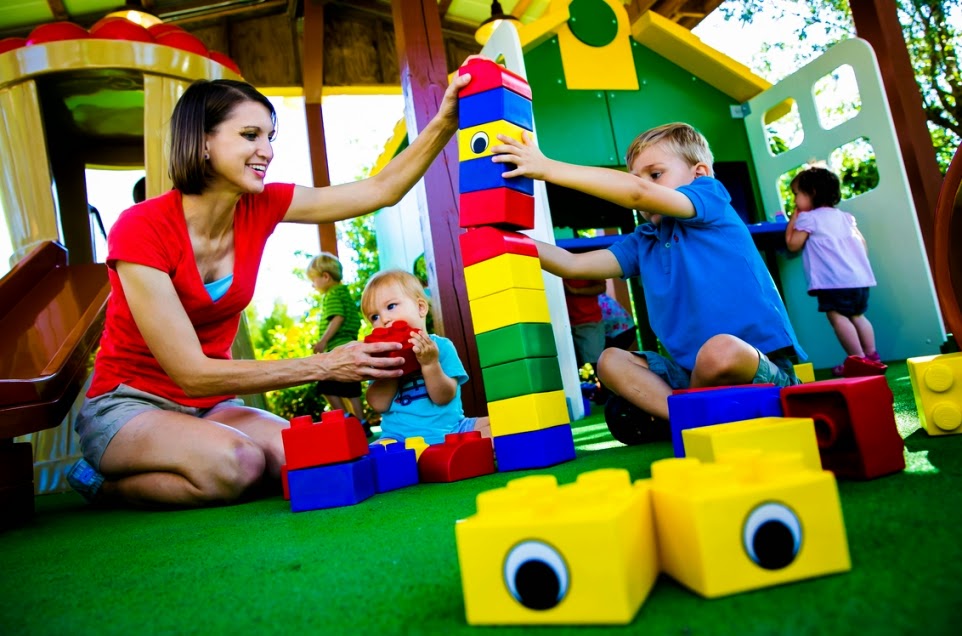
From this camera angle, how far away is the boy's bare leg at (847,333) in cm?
352

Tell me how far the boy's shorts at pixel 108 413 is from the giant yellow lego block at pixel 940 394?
186 cm

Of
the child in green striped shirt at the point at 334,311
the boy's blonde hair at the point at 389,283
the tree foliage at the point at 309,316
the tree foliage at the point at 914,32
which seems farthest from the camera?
the tree foliage at the point at 309,316

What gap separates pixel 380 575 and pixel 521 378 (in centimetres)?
81

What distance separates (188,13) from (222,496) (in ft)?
18.3

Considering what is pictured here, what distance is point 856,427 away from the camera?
103 centimetres

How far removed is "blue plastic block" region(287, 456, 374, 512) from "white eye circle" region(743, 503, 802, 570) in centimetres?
Answer: 104

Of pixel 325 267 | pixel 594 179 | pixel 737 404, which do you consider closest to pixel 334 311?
pixel 325 267

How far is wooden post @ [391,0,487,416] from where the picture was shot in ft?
9.61

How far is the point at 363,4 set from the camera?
6.58 m

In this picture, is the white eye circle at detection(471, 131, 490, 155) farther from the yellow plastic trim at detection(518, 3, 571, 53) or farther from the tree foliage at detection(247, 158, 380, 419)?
the tree foliage at detection(247, 158, 380, 419)

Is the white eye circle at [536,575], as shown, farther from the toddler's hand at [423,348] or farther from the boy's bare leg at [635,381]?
the toddler's hand at [423,348]

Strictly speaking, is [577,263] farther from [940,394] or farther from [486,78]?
[940,394]

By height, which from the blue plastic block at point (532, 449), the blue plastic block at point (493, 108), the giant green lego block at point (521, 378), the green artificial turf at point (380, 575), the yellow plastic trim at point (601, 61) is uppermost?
the yellow plastic trim at point (601, 61)

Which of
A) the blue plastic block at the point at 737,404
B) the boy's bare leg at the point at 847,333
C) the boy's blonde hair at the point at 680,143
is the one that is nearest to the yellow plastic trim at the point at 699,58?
the boy's bare leg at the point at 847,333
